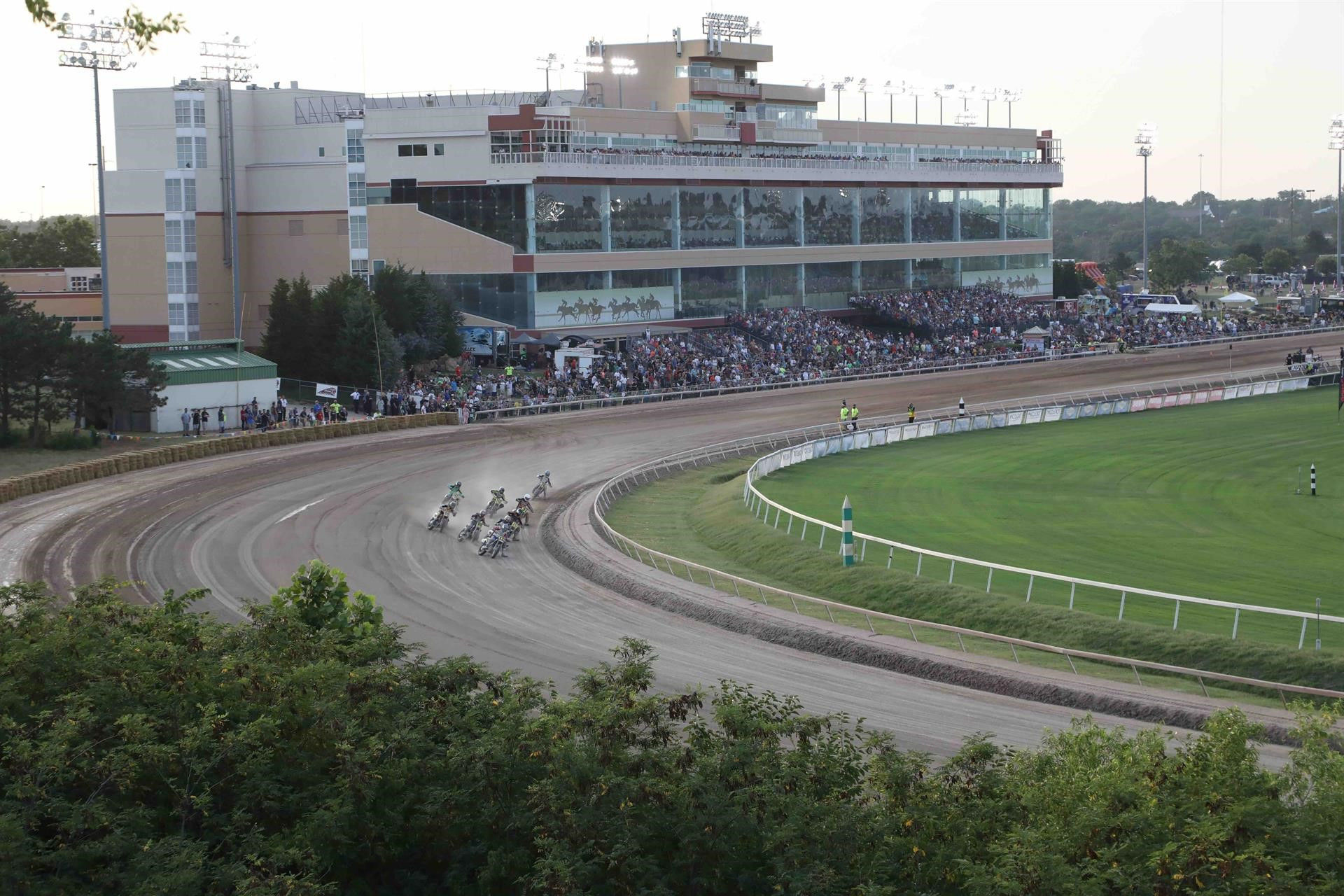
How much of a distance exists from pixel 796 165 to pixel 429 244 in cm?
2393

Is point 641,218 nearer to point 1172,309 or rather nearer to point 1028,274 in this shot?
point 1028,274

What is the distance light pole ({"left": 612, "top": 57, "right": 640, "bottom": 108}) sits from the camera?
85938 millimetres

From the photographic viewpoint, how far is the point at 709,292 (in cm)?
8100

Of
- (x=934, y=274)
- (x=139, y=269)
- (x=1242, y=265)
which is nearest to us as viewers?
(x=139, y=269)

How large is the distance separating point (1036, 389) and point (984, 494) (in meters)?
27.7

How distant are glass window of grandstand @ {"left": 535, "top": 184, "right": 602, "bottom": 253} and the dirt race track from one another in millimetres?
17594

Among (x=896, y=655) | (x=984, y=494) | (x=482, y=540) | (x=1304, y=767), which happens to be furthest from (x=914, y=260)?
(x=1304, y=767)

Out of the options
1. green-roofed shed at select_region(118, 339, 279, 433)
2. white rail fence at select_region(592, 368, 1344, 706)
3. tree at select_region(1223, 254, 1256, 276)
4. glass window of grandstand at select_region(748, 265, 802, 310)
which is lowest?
white rail fence at select_region(592, 368, 1344, 706)

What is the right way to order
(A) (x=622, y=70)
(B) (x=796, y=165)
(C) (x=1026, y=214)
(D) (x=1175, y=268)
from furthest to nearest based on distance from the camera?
(D) (x=1175, y=268) → (C) (x=1026, y=214) → (A) (x=622, y=70) → (B) (x=796, y=165)

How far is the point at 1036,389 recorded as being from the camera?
6400 cm

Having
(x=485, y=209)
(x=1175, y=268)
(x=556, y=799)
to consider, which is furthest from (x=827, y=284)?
(x=556, y=799)

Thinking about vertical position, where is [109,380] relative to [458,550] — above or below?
above

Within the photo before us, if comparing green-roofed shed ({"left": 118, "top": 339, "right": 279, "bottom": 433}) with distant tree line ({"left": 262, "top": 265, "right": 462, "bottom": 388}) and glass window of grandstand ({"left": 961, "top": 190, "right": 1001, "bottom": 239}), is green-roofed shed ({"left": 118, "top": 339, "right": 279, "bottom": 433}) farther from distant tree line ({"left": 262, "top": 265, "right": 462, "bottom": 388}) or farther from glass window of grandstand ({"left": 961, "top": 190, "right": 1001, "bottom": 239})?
glass window of grandstand ({"left": 961, "top": 190, "right": 1001, "bottom": 239})

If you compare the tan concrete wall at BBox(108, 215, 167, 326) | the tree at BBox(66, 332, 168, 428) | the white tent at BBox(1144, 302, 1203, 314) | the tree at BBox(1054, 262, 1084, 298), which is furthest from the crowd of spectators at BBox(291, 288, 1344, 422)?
the tree at BBox(1054, 262, 1084, 298)
